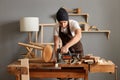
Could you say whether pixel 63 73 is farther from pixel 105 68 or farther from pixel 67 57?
pixel 105 68

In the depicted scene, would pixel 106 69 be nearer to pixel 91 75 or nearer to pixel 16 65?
pixel 16 65

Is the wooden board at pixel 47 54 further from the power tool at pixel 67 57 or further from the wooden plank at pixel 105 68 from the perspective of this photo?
the wooden plank at pixel 105 68

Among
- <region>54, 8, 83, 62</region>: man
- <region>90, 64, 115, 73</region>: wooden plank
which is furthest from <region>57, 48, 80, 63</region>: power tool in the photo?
<region>90, 64, 115, 73</region>: wooden plank

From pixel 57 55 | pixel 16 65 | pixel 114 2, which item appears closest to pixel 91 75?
pixel 114 2

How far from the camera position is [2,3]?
402 cm

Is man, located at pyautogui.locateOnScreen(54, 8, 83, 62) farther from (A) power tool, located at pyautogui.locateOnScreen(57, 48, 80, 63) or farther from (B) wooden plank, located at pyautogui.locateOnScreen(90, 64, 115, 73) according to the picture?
(B) wooden plank, located at pyautogui.locateOnScreen(90, 64, 115, 73)

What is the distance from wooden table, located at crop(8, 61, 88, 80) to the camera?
2.19m

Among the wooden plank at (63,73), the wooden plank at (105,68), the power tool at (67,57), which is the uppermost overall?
the power tool at (67,57)

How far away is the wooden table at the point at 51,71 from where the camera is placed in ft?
7.18

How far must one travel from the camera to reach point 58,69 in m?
2.22

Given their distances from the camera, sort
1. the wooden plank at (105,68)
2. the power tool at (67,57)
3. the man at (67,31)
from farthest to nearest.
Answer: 1. the man at (67,31)
2. the power tool at (67,57)
3. the wooden plank at (105,68)

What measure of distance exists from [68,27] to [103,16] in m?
1.41

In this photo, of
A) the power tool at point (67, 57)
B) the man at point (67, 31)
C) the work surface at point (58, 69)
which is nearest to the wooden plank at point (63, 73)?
the work surface at point (58, 69)

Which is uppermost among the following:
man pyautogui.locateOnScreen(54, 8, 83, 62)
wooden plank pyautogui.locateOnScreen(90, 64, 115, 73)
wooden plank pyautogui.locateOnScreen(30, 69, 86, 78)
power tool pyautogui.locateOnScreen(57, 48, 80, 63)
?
man pyautogui.locateOnScreen(54, 8, 83, 62)
